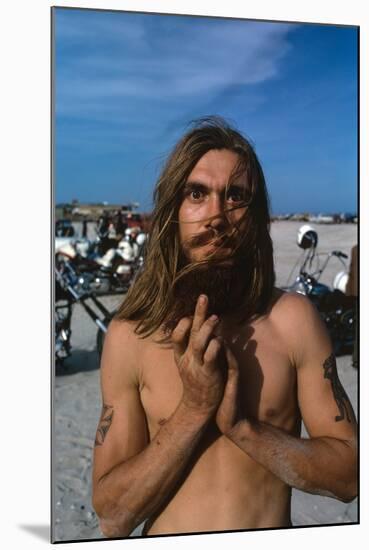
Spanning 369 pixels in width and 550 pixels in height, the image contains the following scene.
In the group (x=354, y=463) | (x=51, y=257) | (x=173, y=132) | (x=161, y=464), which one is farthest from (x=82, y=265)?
(x=354, y=463)

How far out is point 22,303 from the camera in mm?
2170

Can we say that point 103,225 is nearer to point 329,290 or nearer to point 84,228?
point 84,228

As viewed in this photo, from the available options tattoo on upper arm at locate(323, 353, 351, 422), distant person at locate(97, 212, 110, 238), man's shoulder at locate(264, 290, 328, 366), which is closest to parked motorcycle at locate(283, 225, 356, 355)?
tattoo on upper arm at locate(323, 353, 351, 422)

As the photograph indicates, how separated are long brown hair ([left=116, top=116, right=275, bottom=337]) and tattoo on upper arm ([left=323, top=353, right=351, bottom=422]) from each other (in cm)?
26

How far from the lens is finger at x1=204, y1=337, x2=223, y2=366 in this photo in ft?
5.53

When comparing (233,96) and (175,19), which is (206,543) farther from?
(175,19)

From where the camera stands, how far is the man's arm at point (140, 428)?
1.74 m

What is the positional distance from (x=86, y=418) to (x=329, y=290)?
1.13 metres

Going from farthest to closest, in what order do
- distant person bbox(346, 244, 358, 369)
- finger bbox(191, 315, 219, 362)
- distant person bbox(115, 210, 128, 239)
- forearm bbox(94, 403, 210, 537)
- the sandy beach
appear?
1. distant person bbox(346, 244, 358, 369)
2. distant person bbox(115, 210, 128, 239)
3. the sandy beach
4. forearm bbox(94, 403, 210, 537)
5. finger bbox(191, 315, 219, 362)

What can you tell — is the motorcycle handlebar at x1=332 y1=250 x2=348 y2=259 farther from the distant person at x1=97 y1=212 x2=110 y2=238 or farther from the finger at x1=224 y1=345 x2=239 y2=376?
the finger at x1=224 y1=345 x2=239 y2=376

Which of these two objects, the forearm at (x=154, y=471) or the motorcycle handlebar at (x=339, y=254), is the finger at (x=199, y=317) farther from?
the motorcycle handlebar at (x=339, y=254)

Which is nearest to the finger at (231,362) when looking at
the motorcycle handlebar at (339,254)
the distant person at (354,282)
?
the distant person at (354,282)

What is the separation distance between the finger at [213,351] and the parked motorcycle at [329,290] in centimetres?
87

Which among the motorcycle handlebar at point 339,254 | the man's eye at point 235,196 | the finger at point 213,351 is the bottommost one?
the finger at point 213,351
